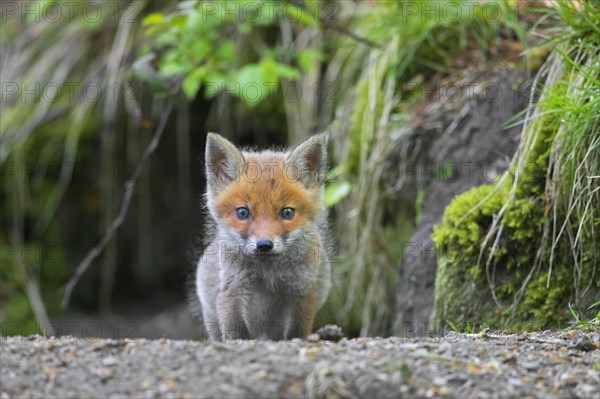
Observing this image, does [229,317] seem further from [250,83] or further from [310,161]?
[250,83]

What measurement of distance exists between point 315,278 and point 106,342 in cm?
184

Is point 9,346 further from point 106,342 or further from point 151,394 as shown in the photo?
point 151,394

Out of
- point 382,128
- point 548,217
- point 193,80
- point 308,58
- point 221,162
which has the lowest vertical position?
point 548,217

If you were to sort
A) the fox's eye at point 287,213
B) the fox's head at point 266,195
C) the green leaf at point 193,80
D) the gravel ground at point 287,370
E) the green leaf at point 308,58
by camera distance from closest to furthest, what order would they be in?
the gravel ground at point 287,370
the fox's head at point 266,195
the fox's eye at point 287,213
the green leaf at point 193,80
the green leaf at point 308,58

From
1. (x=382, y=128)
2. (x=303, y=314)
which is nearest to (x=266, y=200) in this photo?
(x=303, y=314)

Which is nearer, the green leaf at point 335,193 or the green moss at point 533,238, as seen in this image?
the green moss at point 533,238

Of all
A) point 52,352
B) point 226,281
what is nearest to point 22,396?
point 52,352

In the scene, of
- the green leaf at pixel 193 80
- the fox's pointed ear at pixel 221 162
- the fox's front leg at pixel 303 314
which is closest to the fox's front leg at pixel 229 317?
the fox's front leg at pixel 303 314

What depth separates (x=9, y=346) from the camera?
129 inches

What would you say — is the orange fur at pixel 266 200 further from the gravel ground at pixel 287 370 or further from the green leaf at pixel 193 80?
the green leaf at pixel 193 80

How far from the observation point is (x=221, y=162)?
5.02m

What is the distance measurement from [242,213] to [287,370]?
192 cm

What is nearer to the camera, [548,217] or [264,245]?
[264,245]

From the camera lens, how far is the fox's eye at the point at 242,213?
473 cm
